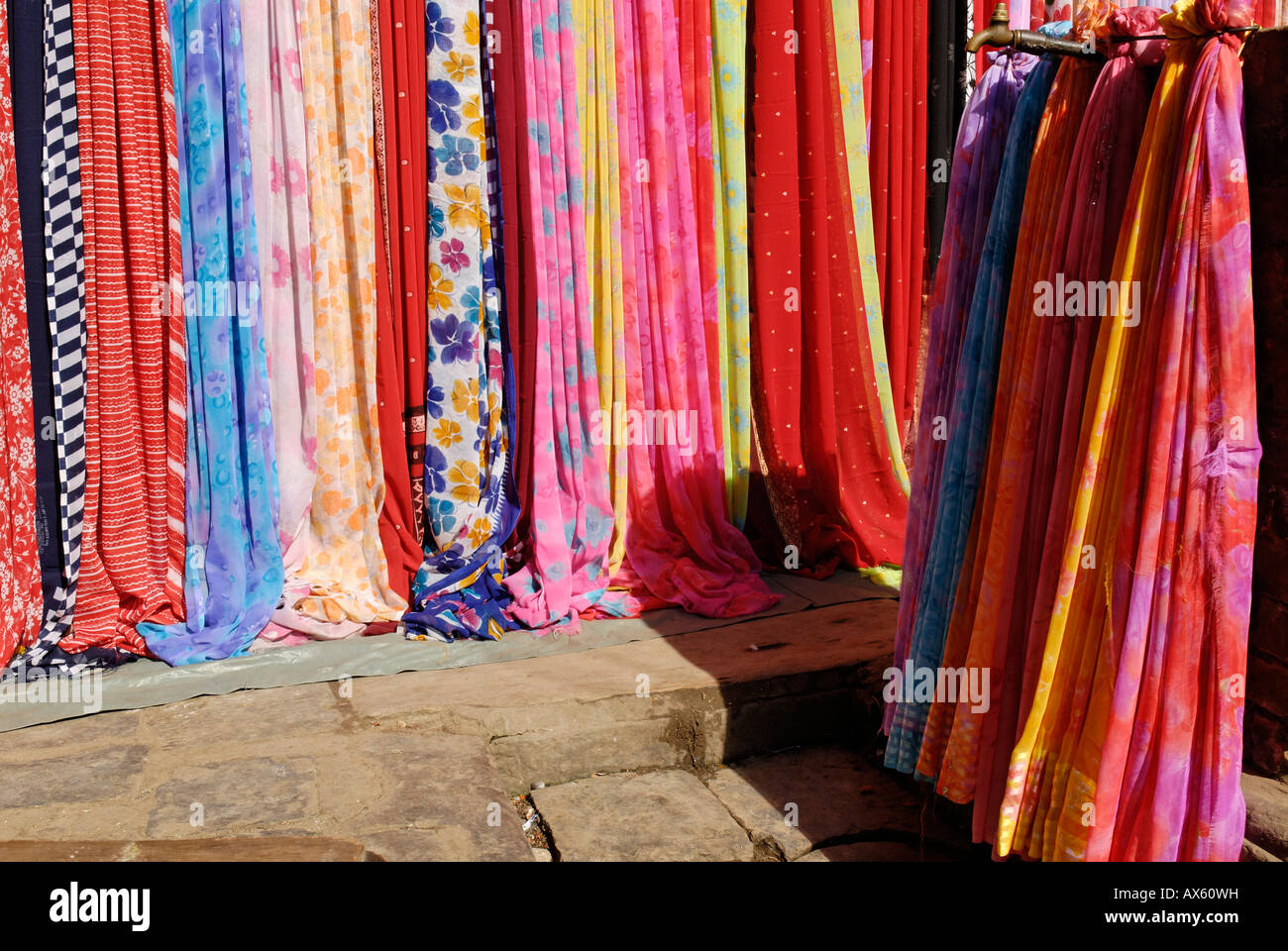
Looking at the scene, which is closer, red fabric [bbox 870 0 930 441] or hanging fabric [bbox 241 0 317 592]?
hanging fabric [bbox 241 0 317 592]

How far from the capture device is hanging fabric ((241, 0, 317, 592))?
366 cm

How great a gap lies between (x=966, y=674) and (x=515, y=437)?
220cm

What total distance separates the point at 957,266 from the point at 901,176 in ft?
7.97

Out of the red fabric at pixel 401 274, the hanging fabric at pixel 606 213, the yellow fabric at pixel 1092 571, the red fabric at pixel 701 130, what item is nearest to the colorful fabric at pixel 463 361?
the red fabric at pixel 401 274

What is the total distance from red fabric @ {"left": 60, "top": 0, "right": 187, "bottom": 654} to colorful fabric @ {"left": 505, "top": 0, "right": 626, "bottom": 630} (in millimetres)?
1211

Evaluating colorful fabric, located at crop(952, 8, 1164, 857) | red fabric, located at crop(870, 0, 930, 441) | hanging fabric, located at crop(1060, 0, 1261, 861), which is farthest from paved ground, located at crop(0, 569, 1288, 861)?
red fabric, located at crop(870, 0, 930, 441)

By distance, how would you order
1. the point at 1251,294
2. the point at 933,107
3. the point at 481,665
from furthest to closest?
the point at 933,107 → the point at 481,665 → the point at 1251,294

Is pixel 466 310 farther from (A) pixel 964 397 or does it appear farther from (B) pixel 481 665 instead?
(A) pixel 964 397

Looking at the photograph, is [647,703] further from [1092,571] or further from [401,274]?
[401,274]

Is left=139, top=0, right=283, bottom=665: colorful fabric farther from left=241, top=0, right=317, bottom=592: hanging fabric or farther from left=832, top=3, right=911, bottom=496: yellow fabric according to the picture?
left=832, top=3, right=911, bottom=496: yellow fabric

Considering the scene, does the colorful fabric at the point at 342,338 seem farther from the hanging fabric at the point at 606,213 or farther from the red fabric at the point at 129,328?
the hanging fabric at the point at 606,213

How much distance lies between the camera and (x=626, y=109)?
13.7ft

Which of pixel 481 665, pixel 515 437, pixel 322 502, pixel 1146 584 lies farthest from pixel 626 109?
pixel 1146 584

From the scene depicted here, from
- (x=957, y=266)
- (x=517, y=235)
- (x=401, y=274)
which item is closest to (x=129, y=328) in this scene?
(x=401, y=274)
